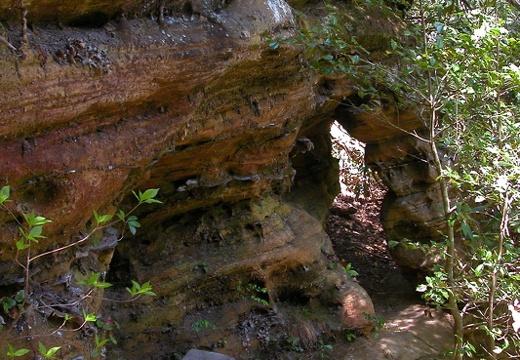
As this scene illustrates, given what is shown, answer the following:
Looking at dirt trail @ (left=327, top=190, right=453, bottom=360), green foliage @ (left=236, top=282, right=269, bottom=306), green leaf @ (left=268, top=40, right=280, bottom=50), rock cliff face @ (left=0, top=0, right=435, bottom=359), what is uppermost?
green leaf @ (left=268, top=40, right=280, bottom=50)

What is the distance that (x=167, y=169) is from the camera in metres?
4.90

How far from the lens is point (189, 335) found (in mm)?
5391

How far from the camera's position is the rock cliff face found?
127 inches

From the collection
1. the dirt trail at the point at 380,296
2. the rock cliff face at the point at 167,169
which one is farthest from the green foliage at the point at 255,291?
the dirt trail at the point at 380,296

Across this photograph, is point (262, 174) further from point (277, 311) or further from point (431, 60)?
point (431, 60)

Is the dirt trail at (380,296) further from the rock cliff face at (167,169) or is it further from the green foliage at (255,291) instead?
the green foliage at (255,291)

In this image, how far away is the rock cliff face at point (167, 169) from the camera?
3.22 meters

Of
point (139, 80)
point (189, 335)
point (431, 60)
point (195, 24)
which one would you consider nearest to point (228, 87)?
point (195, 24)

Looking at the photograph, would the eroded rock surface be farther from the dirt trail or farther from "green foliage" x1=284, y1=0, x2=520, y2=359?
"green foliage" x1=284, y1=0, x2=520, y2=359

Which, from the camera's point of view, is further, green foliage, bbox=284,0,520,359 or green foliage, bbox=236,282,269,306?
green foliage, bbox=236,282,269,306

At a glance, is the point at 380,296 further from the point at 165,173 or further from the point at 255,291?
the point at 165,173

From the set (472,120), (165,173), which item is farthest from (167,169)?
(472,120)

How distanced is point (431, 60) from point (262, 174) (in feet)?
6.96

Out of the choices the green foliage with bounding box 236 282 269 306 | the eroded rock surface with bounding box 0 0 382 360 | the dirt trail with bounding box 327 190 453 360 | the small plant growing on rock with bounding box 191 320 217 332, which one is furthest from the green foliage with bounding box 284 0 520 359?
the small plant growing on rock with bounding box 191 320 217 332
